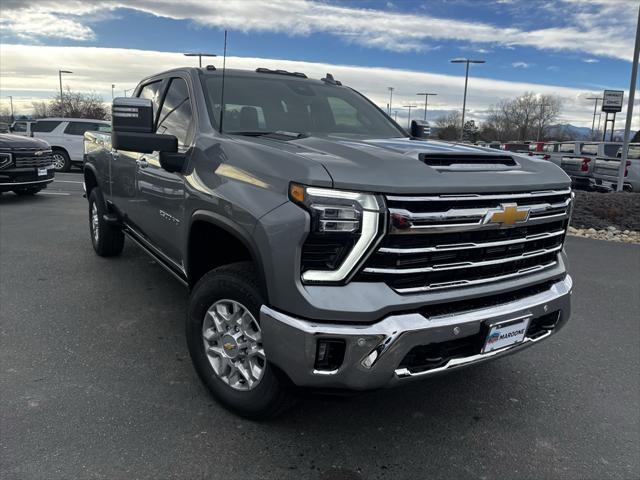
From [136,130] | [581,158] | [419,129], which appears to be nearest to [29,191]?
Result: [136,130]

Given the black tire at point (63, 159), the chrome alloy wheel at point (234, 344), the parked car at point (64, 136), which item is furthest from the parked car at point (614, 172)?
the black tire at point (63, 159)

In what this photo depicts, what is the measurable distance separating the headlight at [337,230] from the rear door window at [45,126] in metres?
17.8

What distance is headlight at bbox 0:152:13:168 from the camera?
9938mm

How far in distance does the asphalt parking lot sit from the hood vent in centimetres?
124

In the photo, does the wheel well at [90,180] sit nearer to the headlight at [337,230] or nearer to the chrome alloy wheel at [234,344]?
the chrome alloy wheel at [234,344]

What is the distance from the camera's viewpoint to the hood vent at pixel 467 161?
2.55 metres

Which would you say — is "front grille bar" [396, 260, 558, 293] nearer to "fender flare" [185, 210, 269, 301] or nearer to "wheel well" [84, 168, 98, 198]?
"fender flare" [185, 210, 269, 301]

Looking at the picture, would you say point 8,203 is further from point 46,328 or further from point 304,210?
point 304,210

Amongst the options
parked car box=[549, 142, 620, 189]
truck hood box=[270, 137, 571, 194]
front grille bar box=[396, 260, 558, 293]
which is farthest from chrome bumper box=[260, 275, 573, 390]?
parked car box=[549, 142, 620, 189]

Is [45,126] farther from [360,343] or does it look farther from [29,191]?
[360,343]

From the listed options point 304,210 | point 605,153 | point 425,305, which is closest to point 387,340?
point 425,305

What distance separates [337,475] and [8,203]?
10.0 meters

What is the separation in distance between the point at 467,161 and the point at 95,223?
15.6 ft

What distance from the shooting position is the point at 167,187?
3531 millimetres
